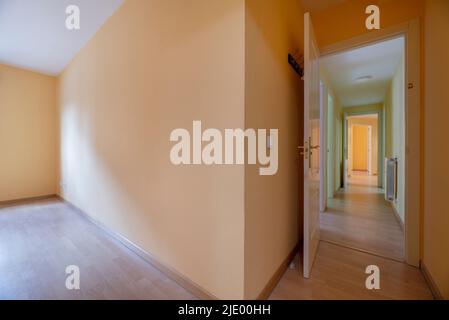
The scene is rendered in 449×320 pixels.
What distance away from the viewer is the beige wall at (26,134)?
145 inches

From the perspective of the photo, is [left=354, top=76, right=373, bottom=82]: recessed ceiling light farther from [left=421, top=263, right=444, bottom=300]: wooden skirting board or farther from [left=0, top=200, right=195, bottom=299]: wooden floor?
[left=0, top=200, right=195, bottom=299]: wooden floor

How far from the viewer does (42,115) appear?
13.5ft

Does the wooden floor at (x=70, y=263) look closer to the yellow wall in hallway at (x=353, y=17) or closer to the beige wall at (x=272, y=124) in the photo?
the beige wall at (x=272, y=124)

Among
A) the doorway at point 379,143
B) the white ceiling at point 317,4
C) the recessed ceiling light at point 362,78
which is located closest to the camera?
the white ceiling at point 317,4

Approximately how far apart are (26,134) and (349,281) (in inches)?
226

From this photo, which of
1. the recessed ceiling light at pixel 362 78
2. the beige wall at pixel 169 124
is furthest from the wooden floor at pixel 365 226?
the recessed ceiling light at pixel 362 78

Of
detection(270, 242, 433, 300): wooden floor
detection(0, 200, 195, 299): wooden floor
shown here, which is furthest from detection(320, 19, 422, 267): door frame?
detection(0, 200, 195, 299): wooden floor

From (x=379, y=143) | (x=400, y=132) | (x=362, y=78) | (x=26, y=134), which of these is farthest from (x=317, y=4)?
Answer: (x=26, y=134)

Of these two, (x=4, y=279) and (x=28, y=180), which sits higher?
(x=28, y=180)

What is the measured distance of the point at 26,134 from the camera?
12.9 feet

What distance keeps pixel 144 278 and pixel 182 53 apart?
1.83 meters

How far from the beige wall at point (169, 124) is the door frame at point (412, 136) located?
1630 mm

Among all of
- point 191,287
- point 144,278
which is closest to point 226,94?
point 191,287
